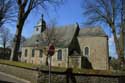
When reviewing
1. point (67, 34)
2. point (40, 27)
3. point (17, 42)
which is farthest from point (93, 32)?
point (17, 42)

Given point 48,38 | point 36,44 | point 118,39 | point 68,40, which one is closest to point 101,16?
point 118,39

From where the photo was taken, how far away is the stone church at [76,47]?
174ft

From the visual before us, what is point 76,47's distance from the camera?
58.4m

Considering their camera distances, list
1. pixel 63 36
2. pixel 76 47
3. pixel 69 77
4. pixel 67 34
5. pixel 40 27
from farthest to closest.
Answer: pixel 40 27 → pixel 63 36 → pixel 67 34 → pixel 76 47 → pixel 69 77

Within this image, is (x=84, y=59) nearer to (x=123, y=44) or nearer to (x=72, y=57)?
(x=72, y=57)

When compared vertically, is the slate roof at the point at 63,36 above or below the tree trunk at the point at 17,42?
above

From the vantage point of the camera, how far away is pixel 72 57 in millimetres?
54281

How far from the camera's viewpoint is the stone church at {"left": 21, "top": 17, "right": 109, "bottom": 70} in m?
53.2

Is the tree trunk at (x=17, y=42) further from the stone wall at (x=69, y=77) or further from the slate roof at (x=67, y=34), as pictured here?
the slate roof at (x=67, y=34)

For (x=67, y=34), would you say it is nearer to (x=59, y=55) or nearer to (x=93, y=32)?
(x=59, y=55)

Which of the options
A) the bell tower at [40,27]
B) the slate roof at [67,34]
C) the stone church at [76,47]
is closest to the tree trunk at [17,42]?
the stone church at [76,47]

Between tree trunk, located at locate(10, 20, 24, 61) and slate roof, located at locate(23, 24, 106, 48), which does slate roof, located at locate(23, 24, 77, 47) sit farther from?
tree trunk, located at locate(10, 20, 24, 61)

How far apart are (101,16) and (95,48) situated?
26521 mm

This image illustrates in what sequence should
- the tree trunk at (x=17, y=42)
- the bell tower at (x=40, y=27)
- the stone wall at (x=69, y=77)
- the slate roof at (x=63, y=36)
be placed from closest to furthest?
the stone wall at (x=69, y=77)
the tree trunk at (x=17, y=42)
the slate roof at (x=63, y=36)
the bell tower at (x=40, y=27)
